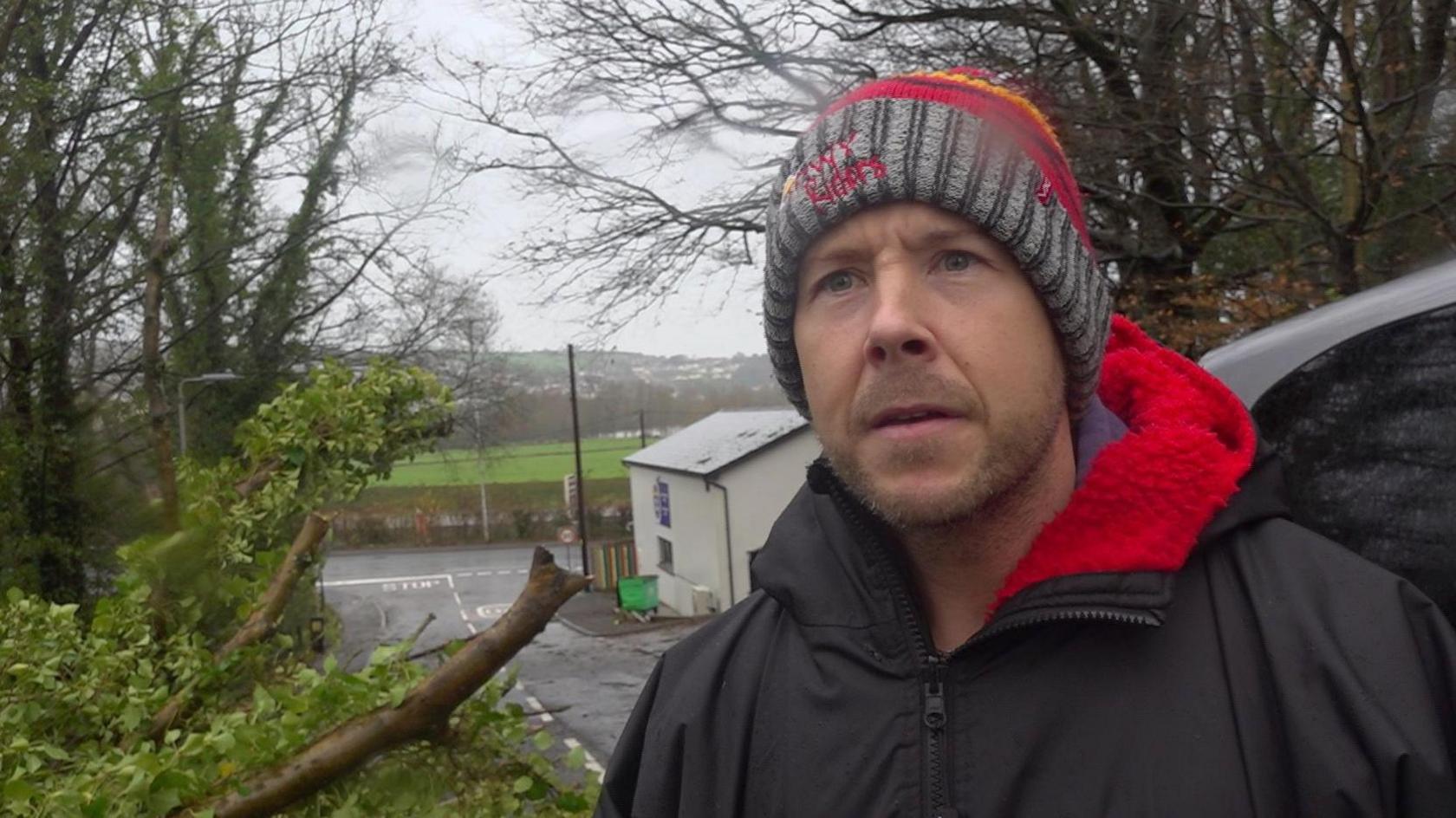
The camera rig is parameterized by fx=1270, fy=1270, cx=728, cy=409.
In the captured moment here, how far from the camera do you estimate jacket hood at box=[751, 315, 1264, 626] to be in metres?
1.44

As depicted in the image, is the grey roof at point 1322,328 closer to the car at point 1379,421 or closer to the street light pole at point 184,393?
the car at point 1379,421

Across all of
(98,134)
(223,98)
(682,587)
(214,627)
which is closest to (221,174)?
(223,98)

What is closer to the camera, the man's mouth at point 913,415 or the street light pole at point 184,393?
the man's mouth at point 913,415

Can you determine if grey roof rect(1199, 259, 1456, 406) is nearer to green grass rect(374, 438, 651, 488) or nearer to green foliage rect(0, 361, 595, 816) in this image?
green foliage rect(0, 361, 595, 816)

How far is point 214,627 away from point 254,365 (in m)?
11.2

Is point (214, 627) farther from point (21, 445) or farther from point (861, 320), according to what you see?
point (21, 445)

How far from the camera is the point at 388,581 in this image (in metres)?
47.7

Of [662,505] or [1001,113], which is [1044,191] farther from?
[662,505]

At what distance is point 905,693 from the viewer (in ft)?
4.91

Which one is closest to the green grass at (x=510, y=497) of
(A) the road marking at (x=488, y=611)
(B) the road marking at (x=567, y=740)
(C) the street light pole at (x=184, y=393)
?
(A) the road marking at (x=488, y=611)

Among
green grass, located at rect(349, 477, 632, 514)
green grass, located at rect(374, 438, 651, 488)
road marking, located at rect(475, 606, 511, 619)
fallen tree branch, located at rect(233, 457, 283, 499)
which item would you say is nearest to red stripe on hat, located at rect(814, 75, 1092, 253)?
fallen tree branch, located at rect(233, 457, 283, 499)

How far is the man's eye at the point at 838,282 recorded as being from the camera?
1646 mm

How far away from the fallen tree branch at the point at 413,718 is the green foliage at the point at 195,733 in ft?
0.10

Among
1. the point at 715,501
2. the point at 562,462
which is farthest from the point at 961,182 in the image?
the point at 562,462
